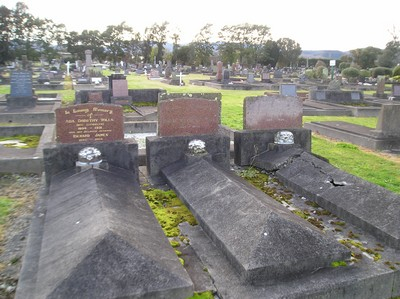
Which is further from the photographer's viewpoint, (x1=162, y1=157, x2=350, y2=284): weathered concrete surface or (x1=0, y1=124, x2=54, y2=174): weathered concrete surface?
(x1=0, y1=124, x2=54, y2=174): weathered concrete surface

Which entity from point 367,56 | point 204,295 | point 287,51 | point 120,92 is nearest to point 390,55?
point 367,56

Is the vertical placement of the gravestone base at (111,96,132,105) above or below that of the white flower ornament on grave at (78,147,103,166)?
below

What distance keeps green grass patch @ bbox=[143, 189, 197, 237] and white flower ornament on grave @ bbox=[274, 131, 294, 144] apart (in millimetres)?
2653

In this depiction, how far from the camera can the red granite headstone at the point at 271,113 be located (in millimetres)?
7613

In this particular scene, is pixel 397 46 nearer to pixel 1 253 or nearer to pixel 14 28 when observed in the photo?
pixel 14 28

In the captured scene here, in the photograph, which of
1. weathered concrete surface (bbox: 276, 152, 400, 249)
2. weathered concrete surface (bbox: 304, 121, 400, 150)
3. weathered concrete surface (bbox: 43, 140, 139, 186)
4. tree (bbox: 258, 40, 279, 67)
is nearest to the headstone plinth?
weathered concrete surface (bbox: 304, 121, 400, 150)

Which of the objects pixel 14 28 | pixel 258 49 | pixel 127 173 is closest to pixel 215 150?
pixel 127 173

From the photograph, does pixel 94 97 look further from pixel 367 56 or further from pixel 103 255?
pixel 367 56

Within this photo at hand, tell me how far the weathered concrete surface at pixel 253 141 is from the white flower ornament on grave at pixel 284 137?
23 centimetres

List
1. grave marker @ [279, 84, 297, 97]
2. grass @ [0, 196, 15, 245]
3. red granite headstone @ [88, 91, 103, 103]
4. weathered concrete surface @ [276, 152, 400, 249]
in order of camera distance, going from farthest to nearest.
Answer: grave marker @ [279, 84, 297, 97]
red granite headstone @ [88, 91, 103, 103]
grass @ [0, 196, 15, 245]
weathered concrete surface @ [276, 152, 400, 249]

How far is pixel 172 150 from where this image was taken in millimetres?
6723

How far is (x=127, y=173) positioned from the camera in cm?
596

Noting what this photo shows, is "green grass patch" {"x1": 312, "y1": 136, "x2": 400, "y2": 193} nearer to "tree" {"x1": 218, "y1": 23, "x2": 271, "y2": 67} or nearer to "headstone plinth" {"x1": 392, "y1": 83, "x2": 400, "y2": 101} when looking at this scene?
"headstone plinth" {"x1": 392, "y1": 83, "x2": 400, "y2": 101}

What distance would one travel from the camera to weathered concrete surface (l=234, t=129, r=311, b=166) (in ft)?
24.7
